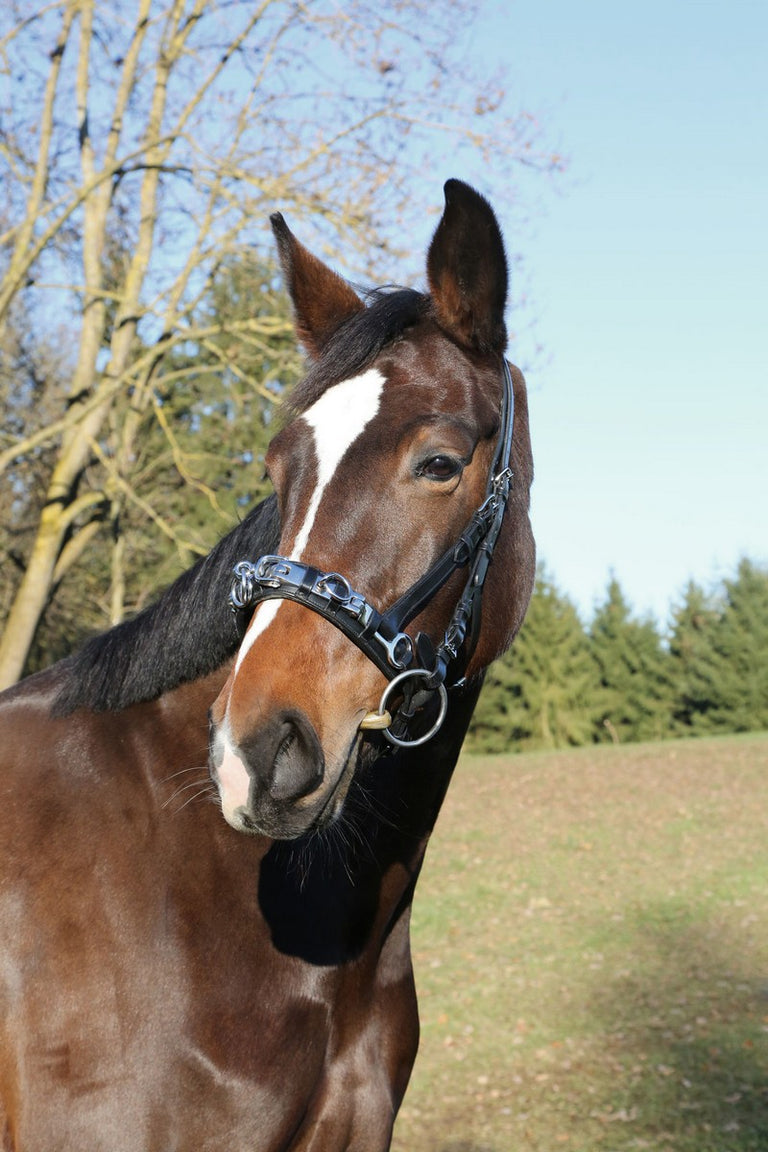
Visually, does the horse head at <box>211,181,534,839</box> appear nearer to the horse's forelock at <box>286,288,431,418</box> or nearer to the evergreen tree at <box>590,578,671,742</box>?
the horse's forelock at <box>286,288,431,418</box>

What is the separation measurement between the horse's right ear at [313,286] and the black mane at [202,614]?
14cm

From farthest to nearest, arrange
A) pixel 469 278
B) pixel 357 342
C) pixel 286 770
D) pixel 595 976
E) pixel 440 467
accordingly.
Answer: pixel 595 976 < pixel 469 278 < pixel 357 342 < pixel 440 467 < pixel 286 770

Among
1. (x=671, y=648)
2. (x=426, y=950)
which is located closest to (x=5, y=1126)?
(x=426, y=950)

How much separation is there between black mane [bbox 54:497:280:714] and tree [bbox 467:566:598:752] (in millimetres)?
29081

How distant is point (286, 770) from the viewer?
1.85m

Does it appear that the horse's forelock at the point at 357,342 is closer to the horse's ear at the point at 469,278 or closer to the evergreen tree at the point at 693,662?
the horse's ear at the point at 469,278

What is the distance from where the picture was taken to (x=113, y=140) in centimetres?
1207

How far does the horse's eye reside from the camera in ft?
7.20

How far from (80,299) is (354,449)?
449 inches

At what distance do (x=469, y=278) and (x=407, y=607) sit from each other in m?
0.87

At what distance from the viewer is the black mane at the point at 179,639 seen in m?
2.48

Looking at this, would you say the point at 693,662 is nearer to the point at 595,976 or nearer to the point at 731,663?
the point at 731,663

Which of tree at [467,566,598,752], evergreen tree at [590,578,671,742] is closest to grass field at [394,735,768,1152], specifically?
tree at [467,566,598,752]

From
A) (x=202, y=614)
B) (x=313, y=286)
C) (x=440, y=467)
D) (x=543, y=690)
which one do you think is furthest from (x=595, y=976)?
(x=543, y=690)
